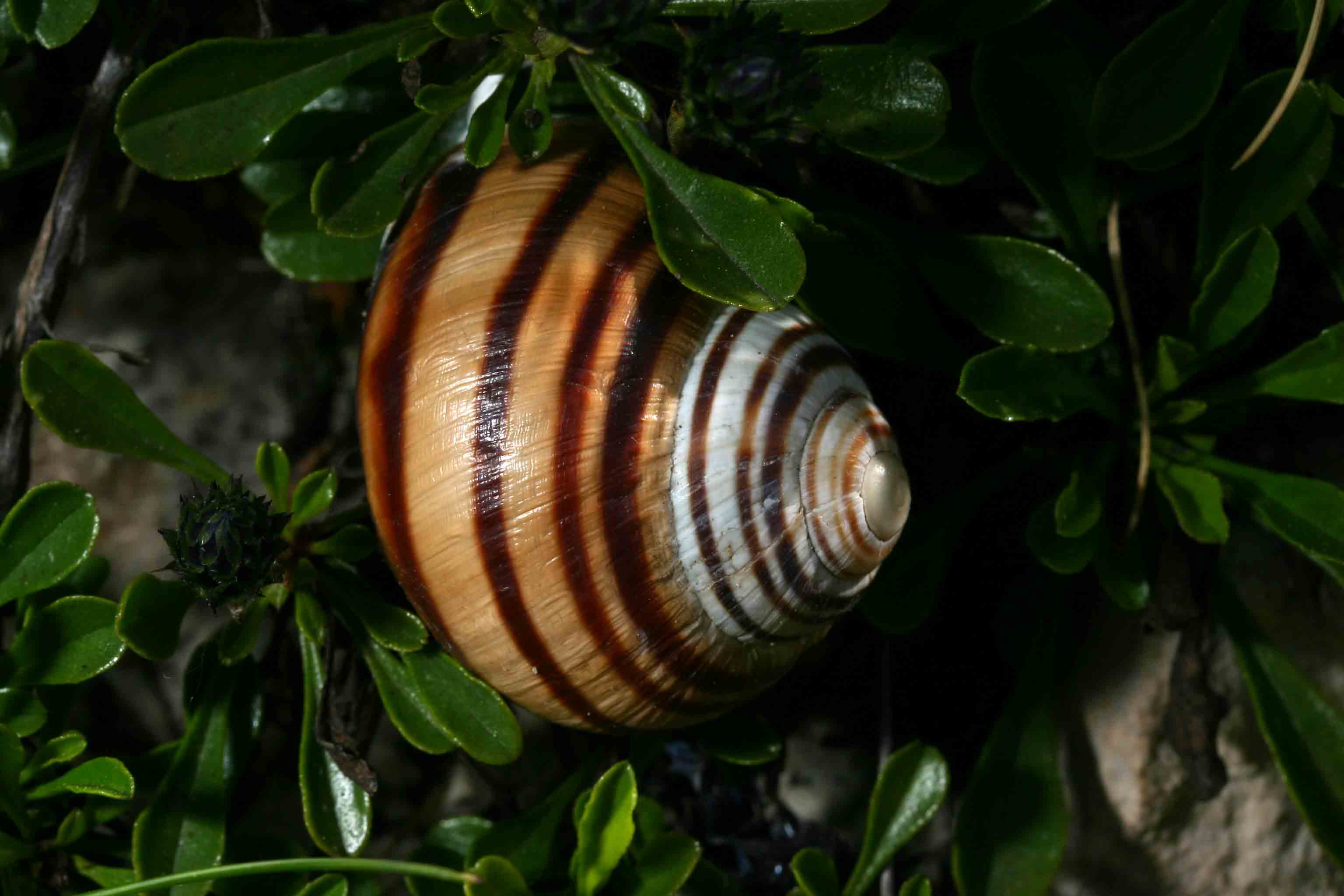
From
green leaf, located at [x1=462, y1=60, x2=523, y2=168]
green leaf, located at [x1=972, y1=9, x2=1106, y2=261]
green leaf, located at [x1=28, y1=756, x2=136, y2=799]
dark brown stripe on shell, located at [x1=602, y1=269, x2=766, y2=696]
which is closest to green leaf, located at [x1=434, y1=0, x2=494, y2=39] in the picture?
green leaf, located at [x1=462, y1=60, x2=523, y2=168]

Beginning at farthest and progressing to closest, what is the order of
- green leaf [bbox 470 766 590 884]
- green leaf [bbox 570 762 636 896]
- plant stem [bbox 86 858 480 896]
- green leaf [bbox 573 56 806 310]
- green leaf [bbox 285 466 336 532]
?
green leaf [bbox 470 766 590 884]
green leaf [bbox 285 466 336 532]
green leaf [bbox 570 762 636 896]
plant stem [bbox 86 858 480 896]
green leaf [bbox 573 56 806 310]

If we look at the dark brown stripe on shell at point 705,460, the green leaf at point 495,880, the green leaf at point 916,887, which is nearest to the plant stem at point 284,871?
the green leaf at point 495,880

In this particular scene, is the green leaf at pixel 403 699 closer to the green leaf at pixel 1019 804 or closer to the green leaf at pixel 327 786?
the green leaf at pixel 327 786

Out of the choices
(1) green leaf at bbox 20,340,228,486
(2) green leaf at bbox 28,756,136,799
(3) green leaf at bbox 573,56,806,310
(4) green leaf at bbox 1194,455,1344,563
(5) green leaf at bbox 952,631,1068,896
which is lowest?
(5) green leaf at bbox 952,631,1068,896

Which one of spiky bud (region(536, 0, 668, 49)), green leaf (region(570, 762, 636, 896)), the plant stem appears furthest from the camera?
green leaf (region(570, 762, 636, 896))

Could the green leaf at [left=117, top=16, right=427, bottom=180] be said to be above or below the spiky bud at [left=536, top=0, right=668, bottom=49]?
below

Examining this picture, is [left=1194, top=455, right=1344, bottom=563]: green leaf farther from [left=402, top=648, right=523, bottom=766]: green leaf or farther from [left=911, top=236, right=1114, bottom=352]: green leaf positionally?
[left=402, top=648, right=523, bottom=766]: green leaf

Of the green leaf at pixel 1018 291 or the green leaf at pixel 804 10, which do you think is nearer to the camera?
→ the green leaf at pixel 804 10
